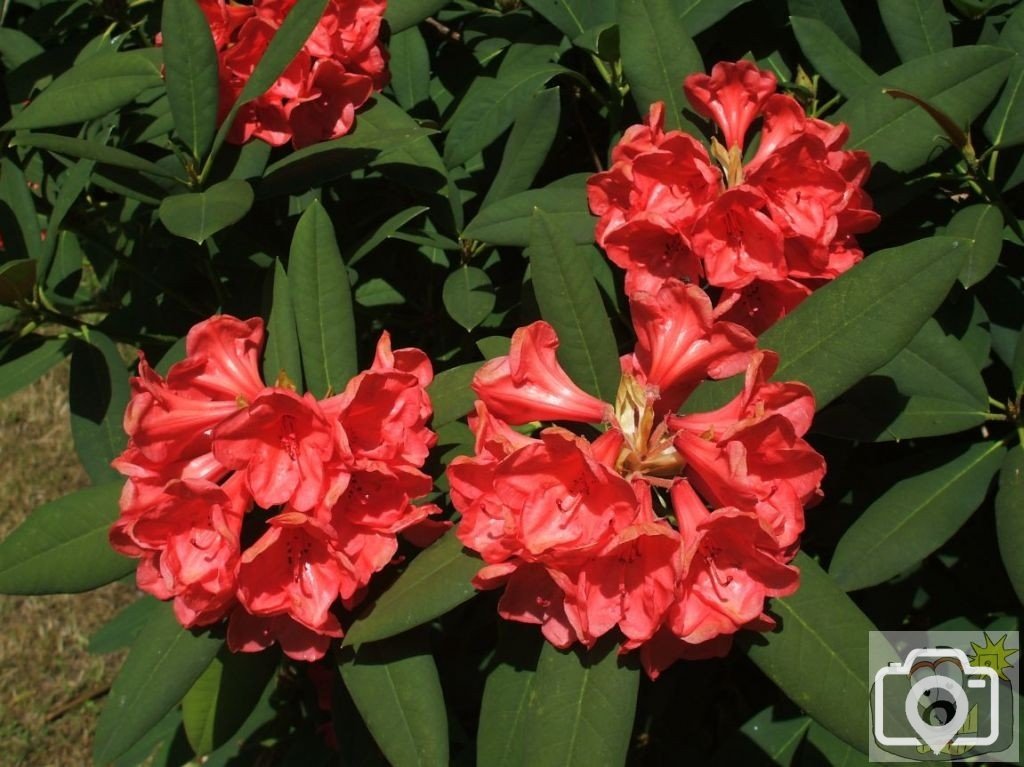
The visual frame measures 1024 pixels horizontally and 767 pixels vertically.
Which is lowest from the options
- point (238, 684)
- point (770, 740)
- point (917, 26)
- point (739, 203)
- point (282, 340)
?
point (770, 740)

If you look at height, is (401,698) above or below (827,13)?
below

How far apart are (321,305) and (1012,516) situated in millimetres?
1025

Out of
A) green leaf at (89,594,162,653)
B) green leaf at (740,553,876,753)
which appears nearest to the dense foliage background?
green leaf at (740,553,876,753)

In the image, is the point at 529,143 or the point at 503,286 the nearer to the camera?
the point at 529,143

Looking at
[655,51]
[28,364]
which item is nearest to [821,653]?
[655,51]

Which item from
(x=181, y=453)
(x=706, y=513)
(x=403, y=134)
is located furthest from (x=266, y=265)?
(x=706, y=513)

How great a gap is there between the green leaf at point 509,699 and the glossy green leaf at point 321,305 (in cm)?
44

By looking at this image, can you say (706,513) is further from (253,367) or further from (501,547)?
(253,367)

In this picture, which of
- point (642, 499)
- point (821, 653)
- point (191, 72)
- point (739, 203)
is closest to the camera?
point (642, 499)

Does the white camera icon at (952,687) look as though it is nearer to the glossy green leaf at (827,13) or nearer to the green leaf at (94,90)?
the glossy green leaf at (827,13)

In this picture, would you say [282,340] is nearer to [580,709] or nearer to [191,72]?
[191,72]

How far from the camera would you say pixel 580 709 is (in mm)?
1253

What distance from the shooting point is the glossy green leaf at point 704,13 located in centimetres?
161

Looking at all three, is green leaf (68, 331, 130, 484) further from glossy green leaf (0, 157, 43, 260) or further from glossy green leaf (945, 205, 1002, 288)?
glossy green leaf (945, 205, 1002, 288)
